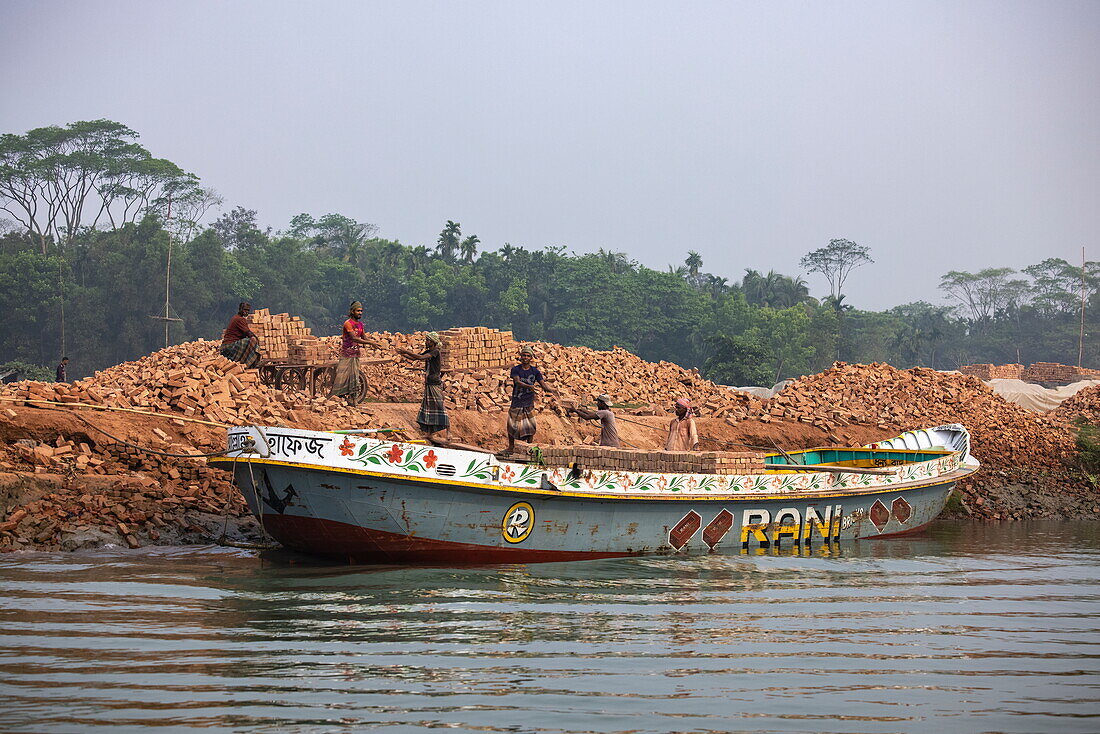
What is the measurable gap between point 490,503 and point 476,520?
0.21m

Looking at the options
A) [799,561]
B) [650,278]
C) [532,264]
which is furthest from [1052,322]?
[799,561]

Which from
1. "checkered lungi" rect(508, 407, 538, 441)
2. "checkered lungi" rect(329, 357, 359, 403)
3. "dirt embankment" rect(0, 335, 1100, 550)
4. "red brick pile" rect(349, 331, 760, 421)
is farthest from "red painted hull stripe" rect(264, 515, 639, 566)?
"red brick pile" rect(349, 331, 760, 421)

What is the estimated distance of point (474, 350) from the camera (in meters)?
23.1

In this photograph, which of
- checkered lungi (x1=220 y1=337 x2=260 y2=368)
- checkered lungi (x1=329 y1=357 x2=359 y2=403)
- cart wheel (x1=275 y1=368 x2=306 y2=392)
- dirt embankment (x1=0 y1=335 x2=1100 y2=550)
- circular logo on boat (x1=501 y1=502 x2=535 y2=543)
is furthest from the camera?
cart wheel (x1=275 y1=368 x2=306 y2=392)

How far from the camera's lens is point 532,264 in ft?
184

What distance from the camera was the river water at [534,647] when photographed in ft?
18.5

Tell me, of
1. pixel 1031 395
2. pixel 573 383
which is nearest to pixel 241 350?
pixel 573 383

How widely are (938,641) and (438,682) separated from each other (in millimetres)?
3995

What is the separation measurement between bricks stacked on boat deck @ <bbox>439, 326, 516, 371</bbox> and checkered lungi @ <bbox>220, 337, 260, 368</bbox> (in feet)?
19.0

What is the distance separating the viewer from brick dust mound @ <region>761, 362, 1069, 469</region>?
21.1 m

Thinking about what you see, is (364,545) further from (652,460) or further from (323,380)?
(323,380)

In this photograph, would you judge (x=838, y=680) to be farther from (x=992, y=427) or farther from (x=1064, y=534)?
(x=992, y=427)

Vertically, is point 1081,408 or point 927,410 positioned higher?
point 1081,408

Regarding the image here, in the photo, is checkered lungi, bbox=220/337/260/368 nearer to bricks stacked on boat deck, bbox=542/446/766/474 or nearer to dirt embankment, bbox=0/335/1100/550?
dirt embankment, bbox=0/335/1100/550
